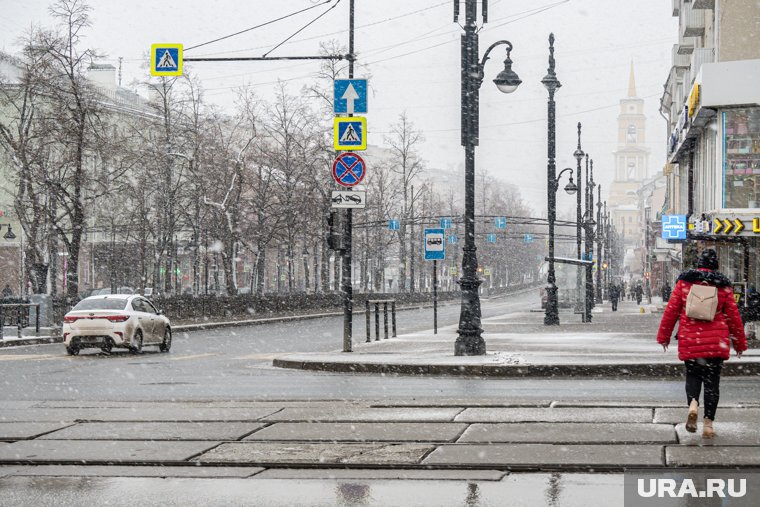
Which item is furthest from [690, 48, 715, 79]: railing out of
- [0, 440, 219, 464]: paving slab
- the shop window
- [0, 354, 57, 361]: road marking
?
[0, 440, 219, 464]: paving slab

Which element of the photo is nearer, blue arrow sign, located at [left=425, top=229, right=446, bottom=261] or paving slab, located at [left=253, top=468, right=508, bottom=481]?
paving slab, located at [left=253, top=468, right=508, bottom=481]


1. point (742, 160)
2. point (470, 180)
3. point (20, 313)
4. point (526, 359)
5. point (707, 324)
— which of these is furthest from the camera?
point (742, 160)

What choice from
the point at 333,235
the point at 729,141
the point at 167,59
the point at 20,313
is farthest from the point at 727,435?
the point at 729,141

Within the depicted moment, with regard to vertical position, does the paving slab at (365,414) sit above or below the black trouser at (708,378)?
below

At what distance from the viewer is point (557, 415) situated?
40.0 ft

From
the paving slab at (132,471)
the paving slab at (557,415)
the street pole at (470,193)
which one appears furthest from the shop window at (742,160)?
the paving slab at (132,471)

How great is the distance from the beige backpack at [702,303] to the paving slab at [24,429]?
6.40 m

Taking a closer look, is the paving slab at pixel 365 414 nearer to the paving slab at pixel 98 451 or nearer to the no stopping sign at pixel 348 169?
the paving slab at pixel 98 451

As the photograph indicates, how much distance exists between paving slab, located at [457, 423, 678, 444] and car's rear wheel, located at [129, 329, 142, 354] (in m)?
17.1

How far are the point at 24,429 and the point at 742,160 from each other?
30.2 metres

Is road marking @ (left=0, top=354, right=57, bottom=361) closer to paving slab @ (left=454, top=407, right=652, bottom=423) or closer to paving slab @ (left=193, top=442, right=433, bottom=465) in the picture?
paving slab @ (left=454, top=407, right=652, bottom=423)

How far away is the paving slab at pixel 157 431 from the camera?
1098cm

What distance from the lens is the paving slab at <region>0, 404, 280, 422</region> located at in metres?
12.5

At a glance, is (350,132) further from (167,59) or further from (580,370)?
(580,370)
